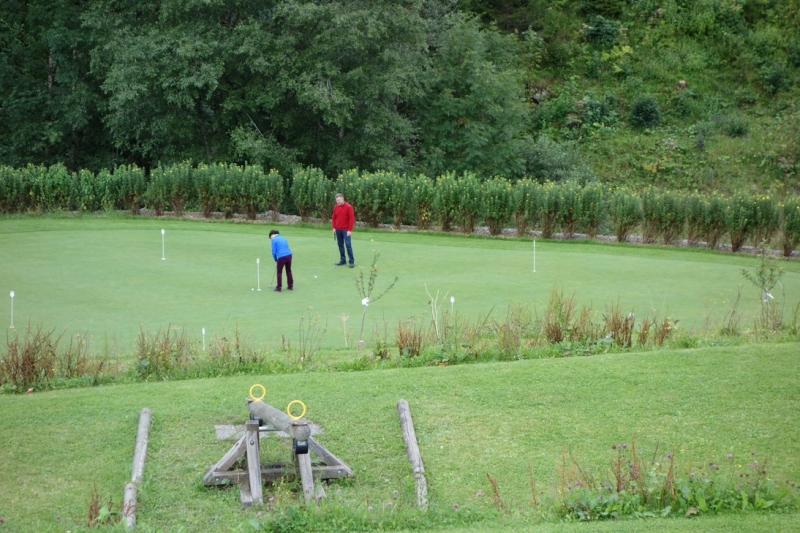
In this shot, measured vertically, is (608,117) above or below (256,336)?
above

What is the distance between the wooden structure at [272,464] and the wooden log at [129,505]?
0.63 metres

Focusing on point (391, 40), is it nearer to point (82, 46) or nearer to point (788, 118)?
point (82, 46)

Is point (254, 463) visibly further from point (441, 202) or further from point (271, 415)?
point (441, 202)

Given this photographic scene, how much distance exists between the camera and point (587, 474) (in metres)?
8.25

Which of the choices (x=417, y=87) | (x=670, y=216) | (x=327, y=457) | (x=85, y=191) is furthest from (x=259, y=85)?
(x=327, y=457)

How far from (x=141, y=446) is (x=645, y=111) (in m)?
31.0

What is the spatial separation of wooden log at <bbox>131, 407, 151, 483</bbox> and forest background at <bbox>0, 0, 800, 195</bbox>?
2037 cm

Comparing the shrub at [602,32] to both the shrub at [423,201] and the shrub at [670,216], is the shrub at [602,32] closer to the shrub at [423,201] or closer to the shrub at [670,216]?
the shrub at [670,216]

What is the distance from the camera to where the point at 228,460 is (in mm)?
8266

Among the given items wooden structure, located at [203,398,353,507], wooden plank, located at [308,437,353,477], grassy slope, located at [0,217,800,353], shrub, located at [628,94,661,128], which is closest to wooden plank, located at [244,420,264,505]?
wooden structure, located at [203,398,353,507]

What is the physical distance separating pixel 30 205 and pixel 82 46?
11586 millimetres

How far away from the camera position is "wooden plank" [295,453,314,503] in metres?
7.71

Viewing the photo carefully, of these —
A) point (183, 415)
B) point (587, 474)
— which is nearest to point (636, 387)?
point (587, 474)

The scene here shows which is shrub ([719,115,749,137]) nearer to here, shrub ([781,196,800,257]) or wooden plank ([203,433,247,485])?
shrub ([781,196,800,257])
